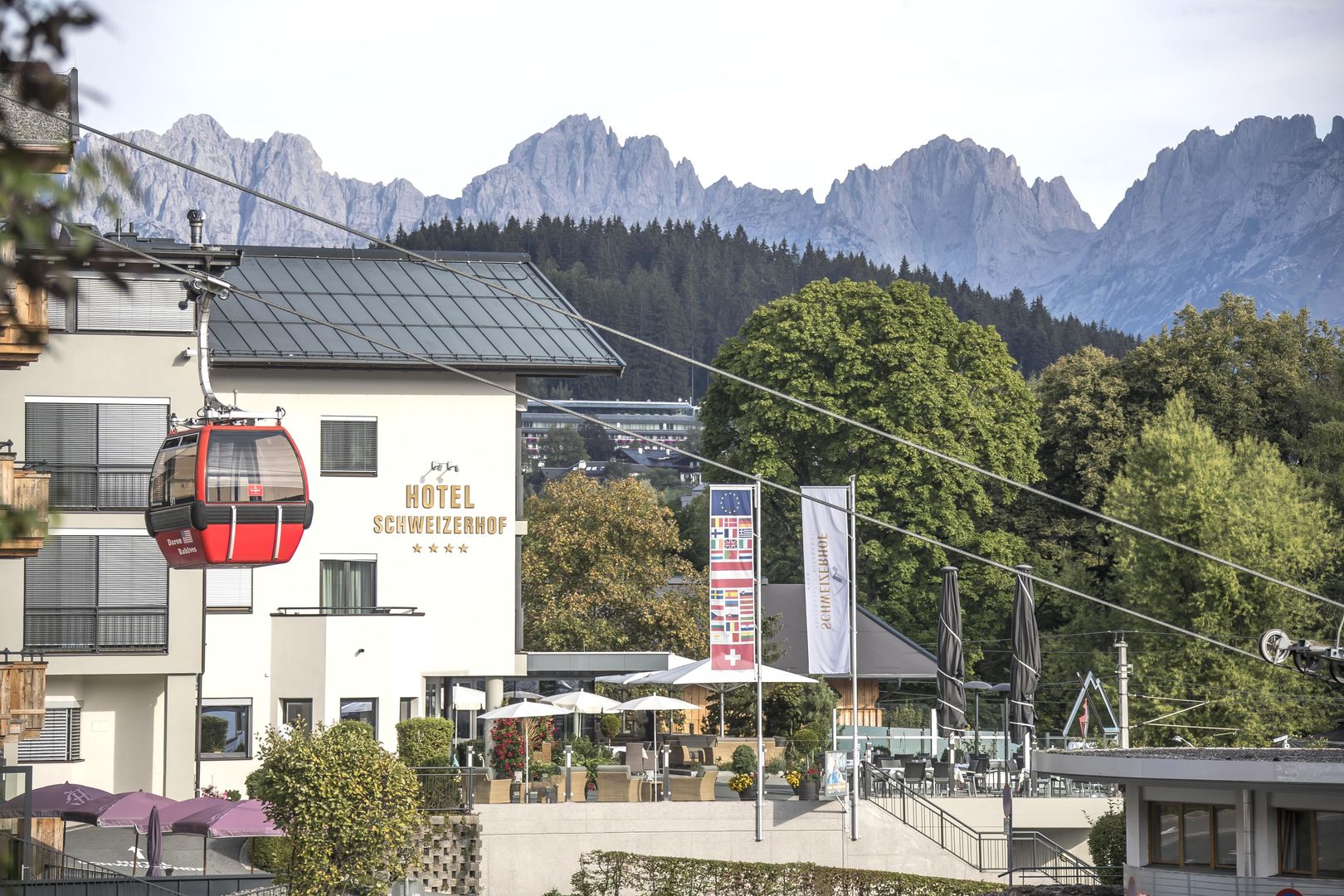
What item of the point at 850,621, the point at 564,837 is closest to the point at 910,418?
the point at 850,621

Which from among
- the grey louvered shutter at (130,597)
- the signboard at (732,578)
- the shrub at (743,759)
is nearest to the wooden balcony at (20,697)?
the grey louvered shutter at (130,597)

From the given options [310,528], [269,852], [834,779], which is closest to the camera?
[269,852]

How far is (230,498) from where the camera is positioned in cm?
2156

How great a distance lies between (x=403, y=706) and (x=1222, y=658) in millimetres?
19220

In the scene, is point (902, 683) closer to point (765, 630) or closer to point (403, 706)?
point (765, 630)

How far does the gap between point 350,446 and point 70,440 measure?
25.7 feet

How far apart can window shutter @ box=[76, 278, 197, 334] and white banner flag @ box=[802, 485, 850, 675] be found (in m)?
12.0

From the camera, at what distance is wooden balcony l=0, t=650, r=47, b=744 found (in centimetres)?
2212

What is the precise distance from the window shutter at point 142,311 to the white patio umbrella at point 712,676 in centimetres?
1142

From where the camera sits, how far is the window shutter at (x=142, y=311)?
33188 mm

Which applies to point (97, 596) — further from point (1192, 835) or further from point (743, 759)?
point (1192, 835)

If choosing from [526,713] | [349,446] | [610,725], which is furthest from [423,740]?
[610,725]

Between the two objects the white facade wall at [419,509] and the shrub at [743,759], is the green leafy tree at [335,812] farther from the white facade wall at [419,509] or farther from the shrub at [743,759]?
the white facade wall at [419,509]

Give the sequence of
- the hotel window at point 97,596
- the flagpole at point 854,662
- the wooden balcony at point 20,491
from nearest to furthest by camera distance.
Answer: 1. the wooden balcony at point 20,491
2. the flagpole at point 854,662
3. the hotel window at point 97,596
